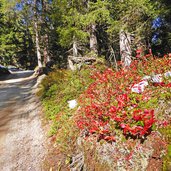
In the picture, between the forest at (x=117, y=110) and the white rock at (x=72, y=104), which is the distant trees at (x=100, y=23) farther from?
the white rock at (x=72, y=104)

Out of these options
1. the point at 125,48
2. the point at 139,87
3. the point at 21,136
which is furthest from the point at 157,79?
the point at 21,136

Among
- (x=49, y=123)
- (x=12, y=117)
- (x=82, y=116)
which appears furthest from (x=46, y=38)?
(x=82, y=116)

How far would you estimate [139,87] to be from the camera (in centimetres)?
480

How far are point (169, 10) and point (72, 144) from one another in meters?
6.74

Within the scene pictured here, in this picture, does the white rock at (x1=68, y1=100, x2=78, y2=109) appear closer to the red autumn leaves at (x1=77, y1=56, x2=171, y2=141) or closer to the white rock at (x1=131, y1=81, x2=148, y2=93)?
the red autumn leaves at (x1=77, y1=56, x2=171, y2=141)

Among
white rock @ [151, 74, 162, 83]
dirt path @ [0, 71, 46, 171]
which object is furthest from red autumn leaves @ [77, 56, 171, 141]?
dirt path @ [0, 71, 46, 171]

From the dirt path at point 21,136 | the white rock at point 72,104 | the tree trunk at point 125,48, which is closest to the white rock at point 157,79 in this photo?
the white rock at point 72,104

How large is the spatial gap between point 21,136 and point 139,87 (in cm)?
436

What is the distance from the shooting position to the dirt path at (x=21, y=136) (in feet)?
17.8

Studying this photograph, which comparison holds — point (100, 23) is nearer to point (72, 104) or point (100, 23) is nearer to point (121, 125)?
point (72, 104)

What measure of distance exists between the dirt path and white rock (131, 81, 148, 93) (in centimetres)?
312

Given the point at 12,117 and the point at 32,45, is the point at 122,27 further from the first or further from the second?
the point at 32,45

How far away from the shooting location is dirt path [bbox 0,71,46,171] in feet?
17.8

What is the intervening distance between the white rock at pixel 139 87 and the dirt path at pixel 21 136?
10.2 ft
